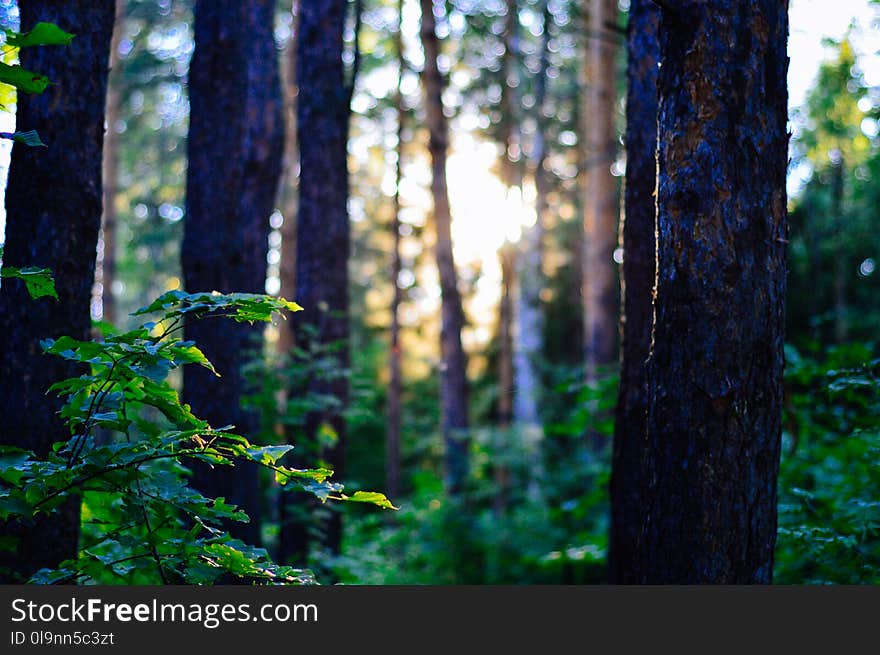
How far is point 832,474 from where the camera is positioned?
8281 mm

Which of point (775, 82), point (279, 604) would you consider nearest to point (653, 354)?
point (775, 82)

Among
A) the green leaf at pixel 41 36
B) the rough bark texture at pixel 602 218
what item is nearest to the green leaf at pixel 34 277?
the green leaf at pixel 41 36

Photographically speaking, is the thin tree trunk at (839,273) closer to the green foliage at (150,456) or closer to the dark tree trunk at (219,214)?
the dark tree trunk at (219,214)

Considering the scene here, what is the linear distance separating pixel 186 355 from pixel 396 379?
69.5ft

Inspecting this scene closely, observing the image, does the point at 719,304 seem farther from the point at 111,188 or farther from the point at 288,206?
the point at 111,188

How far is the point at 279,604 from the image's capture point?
3672mm

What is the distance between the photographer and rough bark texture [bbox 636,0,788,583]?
12.9 feet

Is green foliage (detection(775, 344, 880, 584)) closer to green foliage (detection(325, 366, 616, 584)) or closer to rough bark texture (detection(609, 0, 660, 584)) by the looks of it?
rough bark texture (detection(609, 0, 660, 584))

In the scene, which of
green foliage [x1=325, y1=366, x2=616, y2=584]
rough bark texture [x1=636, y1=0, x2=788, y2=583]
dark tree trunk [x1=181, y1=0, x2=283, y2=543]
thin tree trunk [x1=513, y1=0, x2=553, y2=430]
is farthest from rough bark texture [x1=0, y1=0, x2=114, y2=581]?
thin tree trunk [x1=513, y1=0, x2=553, y2=430]

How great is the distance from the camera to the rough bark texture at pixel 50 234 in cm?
446

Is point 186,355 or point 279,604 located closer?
point 186,355

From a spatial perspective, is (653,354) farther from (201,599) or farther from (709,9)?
(201,599)

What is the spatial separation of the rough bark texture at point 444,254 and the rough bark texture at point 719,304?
13.1 meters

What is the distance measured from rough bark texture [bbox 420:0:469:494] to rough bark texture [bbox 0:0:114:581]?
12.7 m
